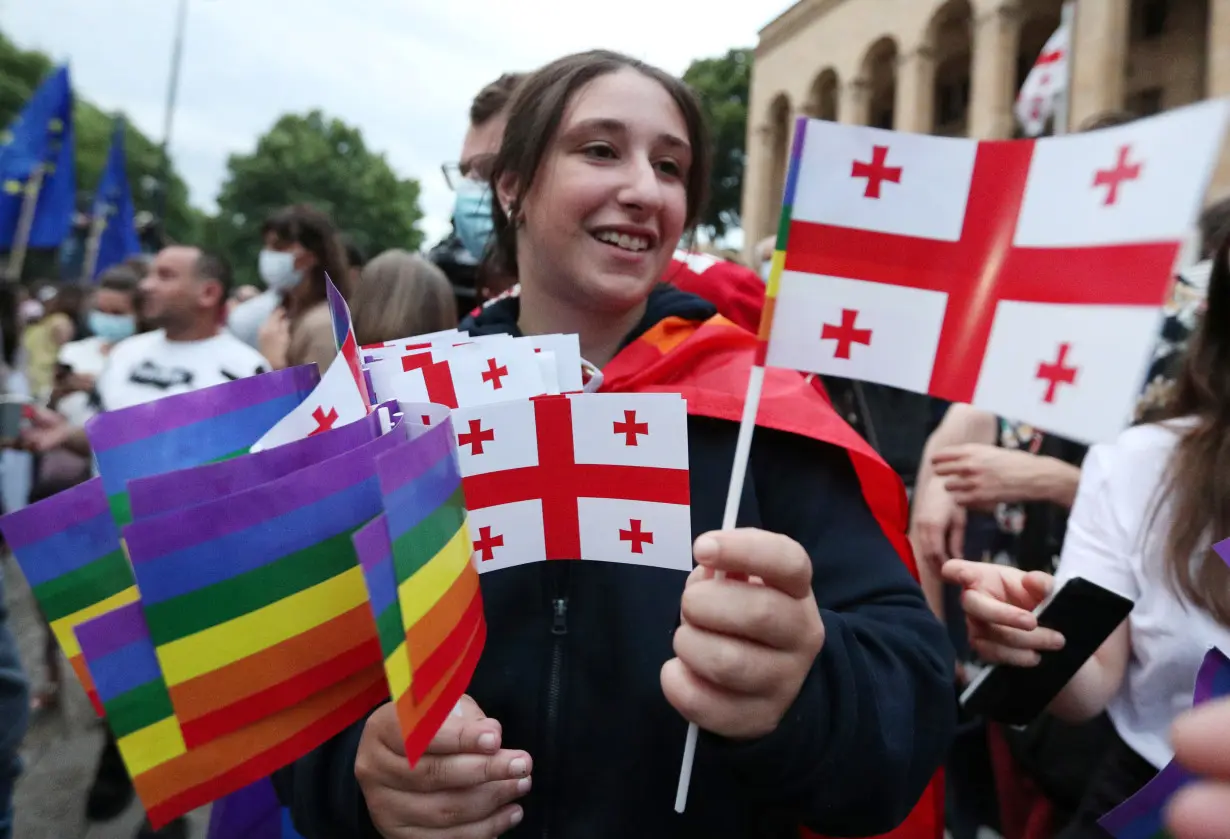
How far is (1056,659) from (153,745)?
47.0 inches

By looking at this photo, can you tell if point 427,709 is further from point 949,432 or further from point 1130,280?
point 949,432

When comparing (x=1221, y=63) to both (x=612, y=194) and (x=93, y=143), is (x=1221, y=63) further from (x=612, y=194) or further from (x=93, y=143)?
(x=93, y=143)

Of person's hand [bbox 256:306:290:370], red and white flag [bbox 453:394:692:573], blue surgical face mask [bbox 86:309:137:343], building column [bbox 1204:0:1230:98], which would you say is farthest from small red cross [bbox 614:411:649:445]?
building column [bbox 1204:0:1230:98]

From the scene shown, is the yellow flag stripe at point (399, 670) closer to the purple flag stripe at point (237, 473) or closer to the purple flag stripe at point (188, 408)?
the purple flag stripe at point (237, 473)

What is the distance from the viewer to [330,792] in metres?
1.18

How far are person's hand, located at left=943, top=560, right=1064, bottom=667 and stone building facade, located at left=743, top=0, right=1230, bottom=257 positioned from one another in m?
10.5

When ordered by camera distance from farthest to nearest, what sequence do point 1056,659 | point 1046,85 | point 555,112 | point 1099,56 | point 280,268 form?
A: point 1099,56, point 1046,85, point 280,268, point 555,112, point 1056,659

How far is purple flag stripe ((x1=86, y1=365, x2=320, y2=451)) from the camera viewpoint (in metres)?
0.92

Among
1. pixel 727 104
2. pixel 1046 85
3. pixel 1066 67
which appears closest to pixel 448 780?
pixel 1066 67

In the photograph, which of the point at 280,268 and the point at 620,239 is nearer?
the point at 620,239

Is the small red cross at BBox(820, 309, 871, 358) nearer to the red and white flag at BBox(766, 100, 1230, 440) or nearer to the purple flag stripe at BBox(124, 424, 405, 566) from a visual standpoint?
the red and white flag at BBox(766, 100, 1230, 440)

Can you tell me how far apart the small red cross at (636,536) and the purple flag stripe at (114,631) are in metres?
0.52

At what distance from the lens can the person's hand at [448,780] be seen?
91cm

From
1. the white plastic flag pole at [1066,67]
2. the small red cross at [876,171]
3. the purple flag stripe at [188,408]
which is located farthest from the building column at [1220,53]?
the purple flag stripe at [188,408]
